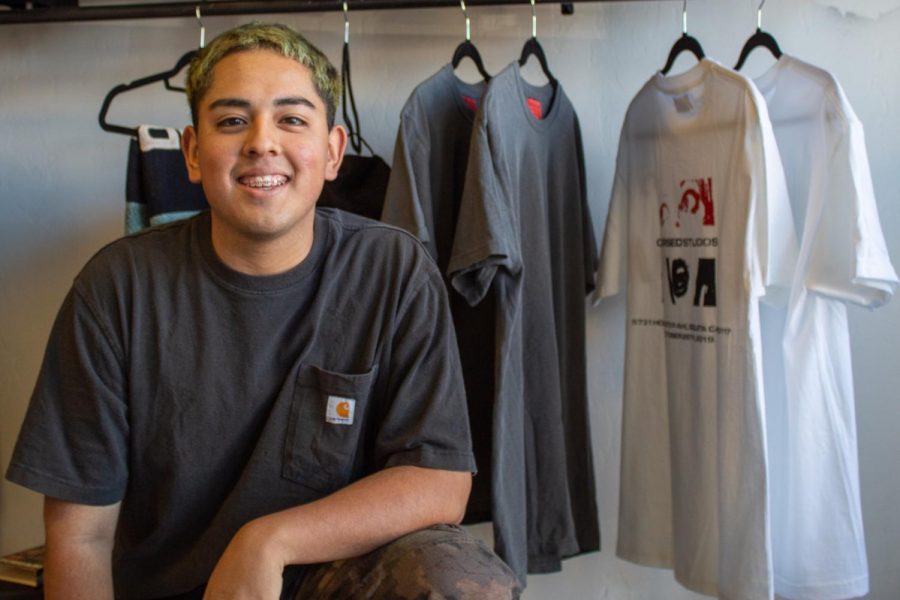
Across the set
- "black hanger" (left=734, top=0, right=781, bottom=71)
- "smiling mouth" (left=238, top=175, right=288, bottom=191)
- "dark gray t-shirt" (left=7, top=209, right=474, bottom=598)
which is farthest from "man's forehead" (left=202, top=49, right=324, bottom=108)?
"black hanger" (left=734, top=0, right=781, bottom=71)

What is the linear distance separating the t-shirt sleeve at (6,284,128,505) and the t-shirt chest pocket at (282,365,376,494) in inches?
9.2

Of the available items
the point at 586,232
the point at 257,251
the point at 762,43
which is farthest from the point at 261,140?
the point at 762,43

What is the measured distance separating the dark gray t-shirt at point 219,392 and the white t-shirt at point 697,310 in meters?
0.49

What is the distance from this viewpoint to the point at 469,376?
172cm

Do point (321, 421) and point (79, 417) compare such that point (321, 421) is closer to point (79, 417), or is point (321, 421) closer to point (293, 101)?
point (79, 417)

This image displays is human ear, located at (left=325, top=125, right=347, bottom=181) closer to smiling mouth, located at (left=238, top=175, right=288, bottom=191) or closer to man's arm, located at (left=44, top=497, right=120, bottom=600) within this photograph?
smiling mouth, located at (left=238, top=175, right=288, bottom=191)

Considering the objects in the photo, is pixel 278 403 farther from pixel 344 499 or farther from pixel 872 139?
pixel 872 139

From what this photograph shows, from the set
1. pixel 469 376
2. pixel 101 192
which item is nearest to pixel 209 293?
pixel 469 376

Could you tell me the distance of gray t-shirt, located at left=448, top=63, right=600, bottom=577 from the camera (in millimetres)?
1553

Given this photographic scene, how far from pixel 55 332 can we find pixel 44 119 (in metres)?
0.89

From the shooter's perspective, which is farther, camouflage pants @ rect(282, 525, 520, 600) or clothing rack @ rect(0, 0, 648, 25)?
clothing rack @ rect(0, 0, 648, 25)

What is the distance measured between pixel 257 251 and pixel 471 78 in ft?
2.60

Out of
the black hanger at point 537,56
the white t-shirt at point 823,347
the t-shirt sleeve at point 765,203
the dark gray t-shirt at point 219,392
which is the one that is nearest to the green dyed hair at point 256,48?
the dark gray t-shirt at point 219,392

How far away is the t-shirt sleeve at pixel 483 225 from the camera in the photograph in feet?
4.99
